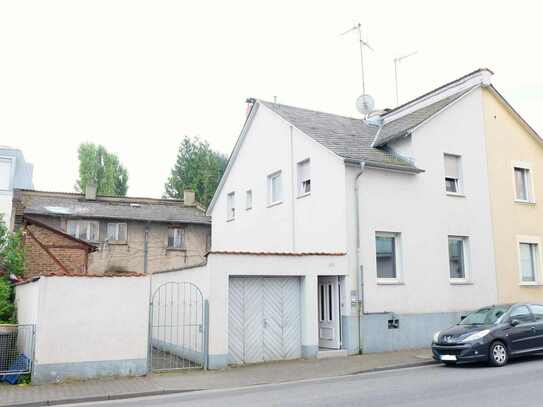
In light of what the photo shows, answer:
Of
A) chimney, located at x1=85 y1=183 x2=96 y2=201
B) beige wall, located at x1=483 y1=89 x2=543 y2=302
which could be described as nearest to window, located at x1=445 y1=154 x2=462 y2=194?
beige wall, located at x1=483 y1=89 x2=543 y2=302

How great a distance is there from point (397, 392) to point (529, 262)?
1375 cm

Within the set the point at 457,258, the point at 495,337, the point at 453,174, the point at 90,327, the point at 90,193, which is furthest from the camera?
the point at 90,193

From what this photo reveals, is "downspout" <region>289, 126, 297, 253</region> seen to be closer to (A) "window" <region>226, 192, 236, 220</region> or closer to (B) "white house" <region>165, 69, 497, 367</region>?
(B) "white house" <region>165, 69, 497, 367</region>

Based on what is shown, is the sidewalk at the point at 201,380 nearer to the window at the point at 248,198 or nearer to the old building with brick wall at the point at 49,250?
the window at the point at 248,198

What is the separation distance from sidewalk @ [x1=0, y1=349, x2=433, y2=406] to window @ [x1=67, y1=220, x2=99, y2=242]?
20809 millimetres

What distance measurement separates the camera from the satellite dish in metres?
23.9

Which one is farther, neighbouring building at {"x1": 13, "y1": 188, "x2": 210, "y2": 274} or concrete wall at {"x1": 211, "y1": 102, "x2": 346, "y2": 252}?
neighbouring building at {"x1": 13, "y1": 188, "x2": 210, "y2": 274}

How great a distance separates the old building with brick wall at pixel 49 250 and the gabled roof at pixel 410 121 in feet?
42.8

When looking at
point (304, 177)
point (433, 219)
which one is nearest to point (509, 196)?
point (433, 219)

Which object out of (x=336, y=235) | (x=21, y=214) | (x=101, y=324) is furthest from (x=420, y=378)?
(x=21, y=214)

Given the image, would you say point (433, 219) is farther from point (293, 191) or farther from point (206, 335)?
point (206, 335)

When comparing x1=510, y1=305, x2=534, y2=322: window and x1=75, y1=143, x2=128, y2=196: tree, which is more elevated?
x1=75, y1=143, x2=128, y2=196: tree

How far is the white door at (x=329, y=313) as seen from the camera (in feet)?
53.0

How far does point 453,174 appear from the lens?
19.8 meters
